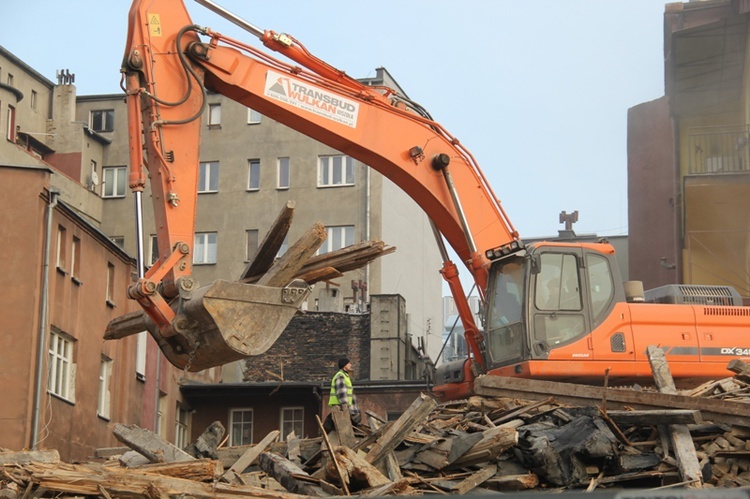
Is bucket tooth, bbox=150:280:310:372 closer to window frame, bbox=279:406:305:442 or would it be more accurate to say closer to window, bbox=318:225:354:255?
window frame, bbox=279:406:305:442

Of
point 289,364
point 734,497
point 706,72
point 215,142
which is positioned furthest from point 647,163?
point 734,497

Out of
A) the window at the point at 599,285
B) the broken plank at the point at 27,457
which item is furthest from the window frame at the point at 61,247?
the window at the point at 599,285

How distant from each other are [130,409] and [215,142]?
20578 mm

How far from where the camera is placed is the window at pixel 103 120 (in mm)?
53562

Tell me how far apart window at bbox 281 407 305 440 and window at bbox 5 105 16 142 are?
18.0 meters

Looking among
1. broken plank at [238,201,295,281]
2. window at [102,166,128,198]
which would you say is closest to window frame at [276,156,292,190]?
window at [102,166,128,198]

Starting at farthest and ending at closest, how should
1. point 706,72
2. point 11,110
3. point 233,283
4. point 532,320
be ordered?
point 11,110 → point 706,72 → point 532,320 → point 233,283

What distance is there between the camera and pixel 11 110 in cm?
4775

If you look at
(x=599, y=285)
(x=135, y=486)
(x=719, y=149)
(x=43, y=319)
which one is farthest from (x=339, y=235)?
(x=135, y=486)

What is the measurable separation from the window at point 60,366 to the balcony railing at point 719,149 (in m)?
15.4

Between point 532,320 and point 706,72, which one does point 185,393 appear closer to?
point 706,72

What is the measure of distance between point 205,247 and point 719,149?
26.9 meters

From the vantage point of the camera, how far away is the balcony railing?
2722 centimetres

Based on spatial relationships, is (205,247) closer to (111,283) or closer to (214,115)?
(214,115)
